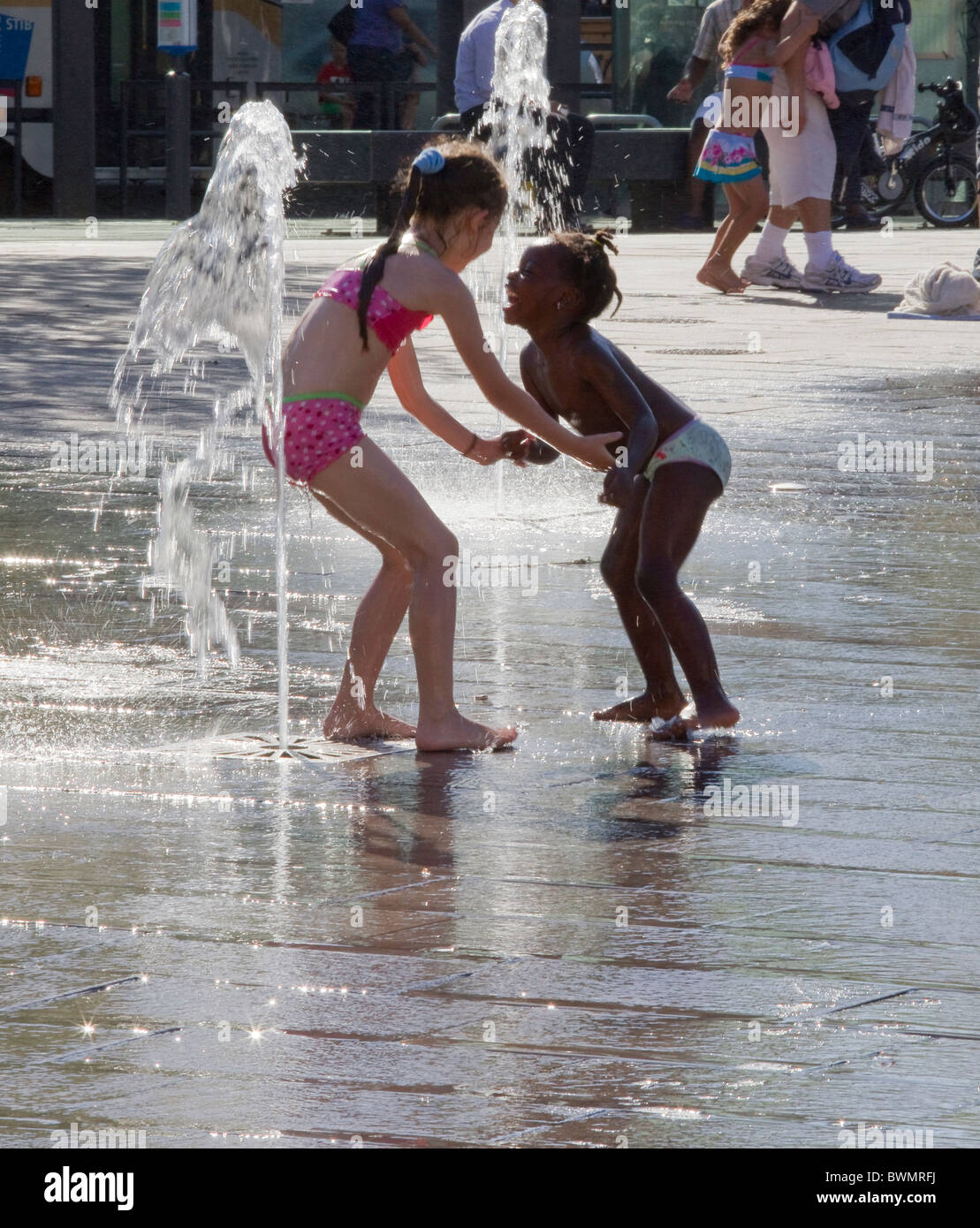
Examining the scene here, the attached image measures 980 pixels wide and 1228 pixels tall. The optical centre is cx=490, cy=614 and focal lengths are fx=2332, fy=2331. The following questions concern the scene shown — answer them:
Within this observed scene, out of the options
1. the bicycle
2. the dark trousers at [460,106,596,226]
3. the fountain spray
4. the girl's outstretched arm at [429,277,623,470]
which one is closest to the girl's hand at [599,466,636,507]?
the girl's outstretched arm at [429,277,623,470]

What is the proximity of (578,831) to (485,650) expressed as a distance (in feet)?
5.76

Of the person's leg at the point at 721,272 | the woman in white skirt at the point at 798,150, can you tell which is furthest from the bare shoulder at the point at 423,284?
the person's leg at the point at 721,272

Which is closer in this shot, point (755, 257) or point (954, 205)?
point (755, 257)

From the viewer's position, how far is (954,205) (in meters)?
22.3

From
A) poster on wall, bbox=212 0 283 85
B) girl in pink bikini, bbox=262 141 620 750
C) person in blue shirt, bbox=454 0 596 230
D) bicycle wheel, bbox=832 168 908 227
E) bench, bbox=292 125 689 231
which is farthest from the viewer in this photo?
poster on wall, bbox=212 0 283 85

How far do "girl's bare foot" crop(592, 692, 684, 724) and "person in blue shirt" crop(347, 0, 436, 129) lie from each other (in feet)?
58.1

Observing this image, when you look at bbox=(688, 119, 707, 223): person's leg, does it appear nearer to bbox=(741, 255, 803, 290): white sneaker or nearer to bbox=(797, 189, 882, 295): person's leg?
bbox=(741, 255, 803, 290): white sneaker

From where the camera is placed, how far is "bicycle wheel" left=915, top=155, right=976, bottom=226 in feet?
71.2

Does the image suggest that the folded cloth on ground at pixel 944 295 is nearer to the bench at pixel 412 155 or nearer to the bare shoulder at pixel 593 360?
the bench at pixel 412 155

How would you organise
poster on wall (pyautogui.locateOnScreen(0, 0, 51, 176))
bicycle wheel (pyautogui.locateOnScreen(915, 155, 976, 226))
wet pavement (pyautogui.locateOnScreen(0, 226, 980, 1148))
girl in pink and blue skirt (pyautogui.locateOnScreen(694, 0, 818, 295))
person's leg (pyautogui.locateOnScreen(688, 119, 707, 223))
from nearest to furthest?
wet pavement (pyautogui.locateOnScreen(0, 226, 980, 1148)) → girl in pink and blue skirt (pyautogui.locateOnScreen(694, 0, 818, 295)) → person's leg (pyautogui.locateOnScreen(688, 119, 707, 223)) → bicycle wheel (pyautogui.locateOnScreen(915, 155, 976, 226)) → poster on wall (pyautogui.locateOnScreen(0, 0, 51, 176))

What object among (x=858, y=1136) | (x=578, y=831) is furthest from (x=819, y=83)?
(x=858, y=1136)

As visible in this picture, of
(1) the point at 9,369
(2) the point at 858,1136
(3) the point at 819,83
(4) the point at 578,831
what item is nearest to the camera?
(2) the point at 858,1136

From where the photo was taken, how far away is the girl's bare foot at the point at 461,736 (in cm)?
528

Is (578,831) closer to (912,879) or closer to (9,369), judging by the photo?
(912,879)
